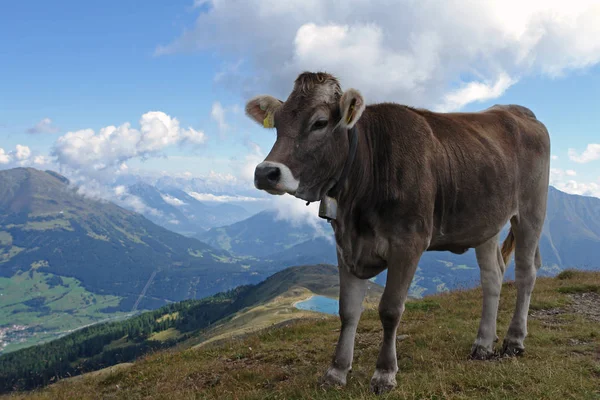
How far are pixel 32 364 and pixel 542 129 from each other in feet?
634

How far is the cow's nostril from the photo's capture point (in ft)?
18.3

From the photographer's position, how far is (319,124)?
20.1 feet

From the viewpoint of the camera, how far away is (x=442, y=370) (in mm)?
7367

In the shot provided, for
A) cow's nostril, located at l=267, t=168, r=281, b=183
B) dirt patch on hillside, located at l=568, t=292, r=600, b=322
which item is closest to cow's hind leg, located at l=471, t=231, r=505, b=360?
dirt patch on hillside, located at l=568, t=292, r=600, b=322

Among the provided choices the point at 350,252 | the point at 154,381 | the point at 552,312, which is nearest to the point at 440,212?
the point at 350,252

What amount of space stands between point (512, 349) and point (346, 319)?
11.6ft

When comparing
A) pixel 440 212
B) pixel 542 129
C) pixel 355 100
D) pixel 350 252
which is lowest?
pixel 350 252

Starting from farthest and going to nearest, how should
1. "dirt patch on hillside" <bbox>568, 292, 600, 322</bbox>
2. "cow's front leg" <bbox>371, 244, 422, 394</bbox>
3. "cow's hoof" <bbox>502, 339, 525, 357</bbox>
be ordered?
1. "dirt patch on hillside" <bbox>568, 292, 600, 322</bbox>
2. "cow's hoof" <bbox>502, 339, 525, 357</bbox>
3. "cow's front leg" <bbox>371, 244, 422, 394</bbox>

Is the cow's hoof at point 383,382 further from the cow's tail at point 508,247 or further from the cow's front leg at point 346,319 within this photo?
the cow's tail at point 508,247

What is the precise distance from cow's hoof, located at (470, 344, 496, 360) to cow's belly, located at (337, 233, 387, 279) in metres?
3.38

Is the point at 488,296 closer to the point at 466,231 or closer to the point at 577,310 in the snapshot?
the point at 466,231

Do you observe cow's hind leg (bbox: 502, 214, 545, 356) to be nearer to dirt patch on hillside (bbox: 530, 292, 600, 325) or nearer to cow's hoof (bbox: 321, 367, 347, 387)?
dirt patch on hillside (bbox: 530, 292, 600, 325)

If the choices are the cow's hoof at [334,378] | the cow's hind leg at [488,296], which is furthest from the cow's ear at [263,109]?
the cow's hind leg at [488,296]

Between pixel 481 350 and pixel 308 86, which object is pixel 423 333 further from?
pixel 308 86
